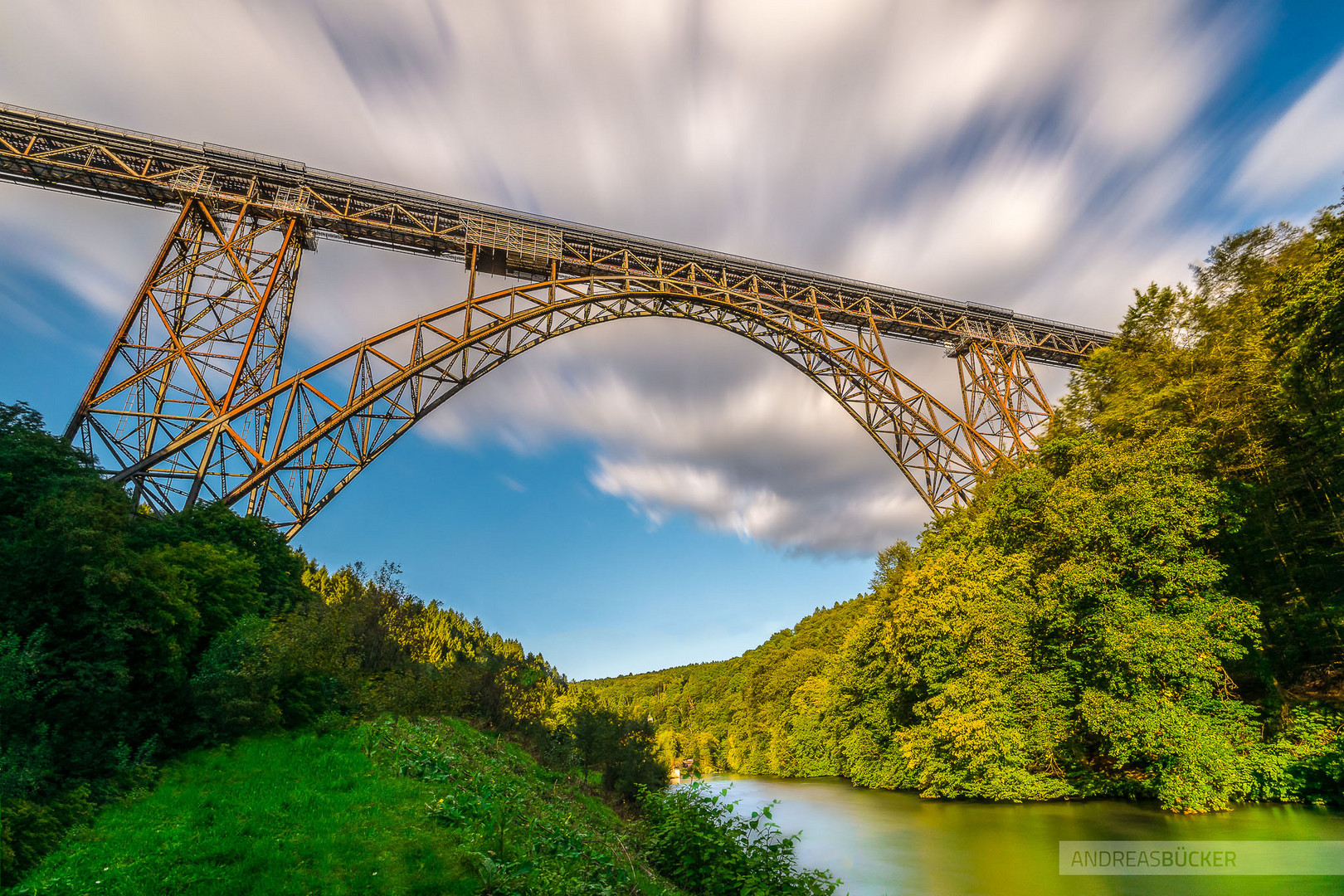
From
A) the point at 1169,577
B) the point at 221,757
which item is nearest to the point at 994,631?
the point at 1169,577

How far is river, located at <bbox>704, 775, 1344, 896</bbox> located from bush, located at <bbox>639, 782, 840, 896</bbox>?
35.8 inches

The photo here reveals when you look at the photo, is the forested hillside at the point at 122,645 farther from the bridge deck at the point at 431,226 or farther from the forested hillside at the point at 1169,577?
the forested hillside at the point at 1169,577

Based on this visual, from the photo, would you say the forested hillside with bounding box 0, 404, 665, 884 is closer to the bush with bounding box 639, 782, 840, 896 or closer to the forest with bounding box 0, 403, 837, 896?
the forest with bounding box 0, 403, 837, 896

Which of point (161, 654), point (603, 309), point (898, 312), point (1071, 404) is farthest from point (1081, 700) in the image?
point (161, 654)

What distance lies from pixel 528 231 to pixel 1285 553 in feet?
85.8

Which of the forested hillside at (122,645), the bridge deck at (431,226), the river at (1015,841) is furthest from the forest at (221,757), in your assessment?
the bridge deck at (431,226)

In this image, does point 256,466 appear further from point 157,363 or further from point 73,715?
point 73,715

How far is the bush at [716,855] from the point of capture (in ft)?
25.4

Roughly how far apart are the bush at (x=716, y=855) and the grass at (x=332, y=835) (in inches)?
28.0

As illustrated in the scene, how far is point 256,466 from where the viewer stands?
1326 centimetres

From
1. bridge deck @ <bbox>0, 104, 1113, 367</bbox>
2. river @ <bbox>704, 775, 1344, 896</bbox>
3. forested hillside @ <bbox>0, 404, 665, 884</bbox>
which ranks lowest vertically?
river @ <bbox>704, 775, 1344, 896</bbox>

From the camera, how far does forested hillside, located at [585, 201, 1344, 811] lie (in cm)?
1372

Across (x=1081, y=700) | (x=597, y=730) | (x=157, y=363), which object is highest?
(x=157, y=363)

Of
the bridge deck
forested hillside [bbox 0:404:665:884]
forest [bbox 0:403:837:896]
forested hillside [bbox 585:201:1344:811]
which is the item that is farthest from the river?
the bridge deck
